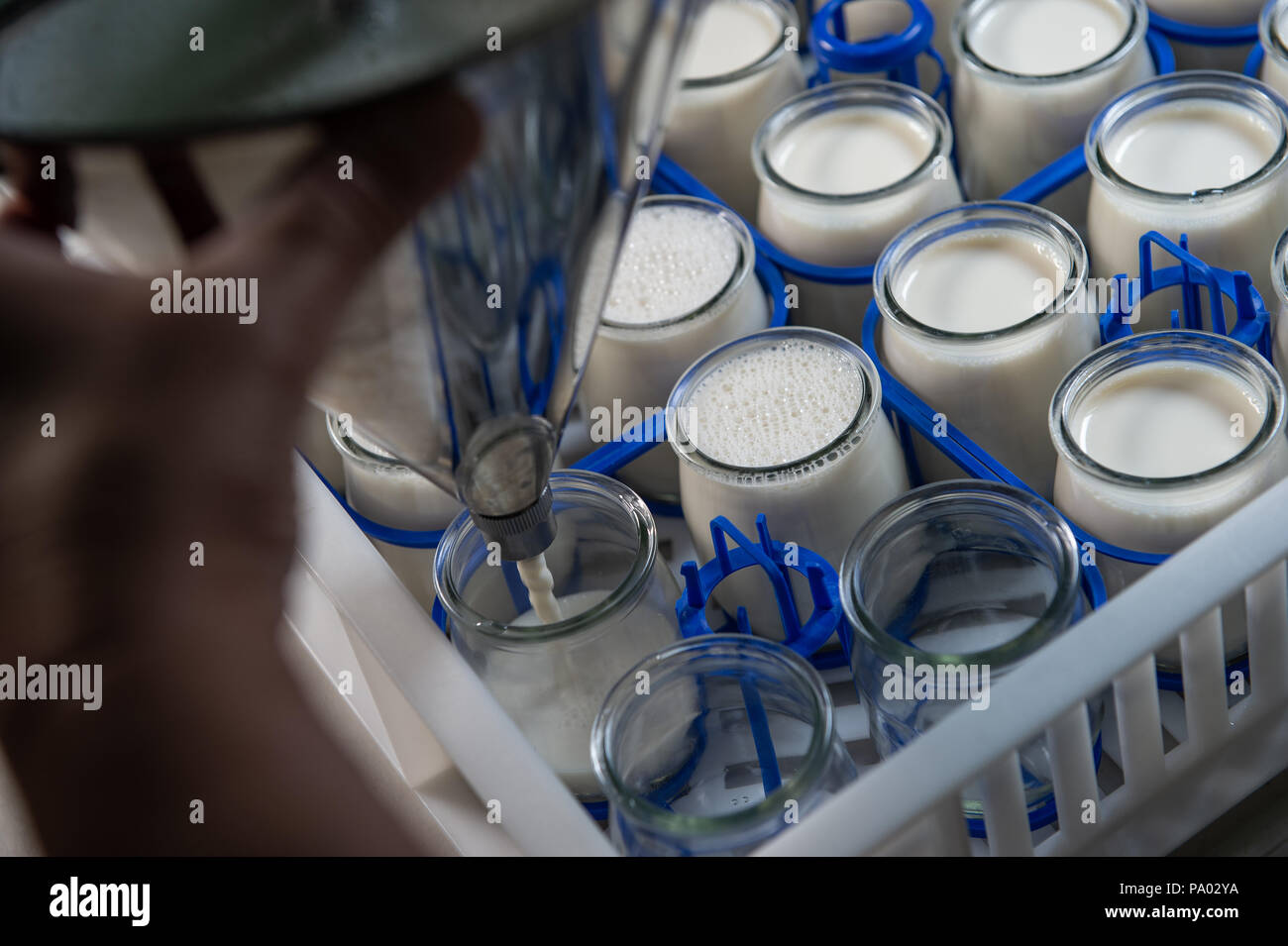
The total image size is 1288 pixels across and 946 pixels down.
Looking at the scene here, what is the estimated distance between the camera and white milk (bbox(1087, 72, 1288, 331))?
0.62 metres

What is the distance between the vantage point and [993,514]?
0.53 metres

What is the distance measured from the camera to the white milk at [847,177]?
2.24 ft

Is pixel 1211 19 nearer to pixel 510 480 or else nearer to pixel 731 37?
pixel 731 37

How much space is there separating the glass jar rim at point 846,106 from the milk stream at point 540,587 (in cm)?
27

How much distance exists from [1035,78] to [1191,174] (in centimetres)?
9

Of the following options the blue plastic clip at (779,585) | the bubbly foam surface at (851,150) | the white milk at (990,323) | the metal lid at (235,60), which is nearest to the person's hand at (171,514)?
the metal lid at (235,60)

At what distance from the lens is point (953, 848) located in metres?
0.44

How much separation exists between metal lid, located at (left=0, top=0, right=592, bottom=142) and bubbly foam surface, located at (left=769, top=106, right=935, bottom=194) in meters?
0.42

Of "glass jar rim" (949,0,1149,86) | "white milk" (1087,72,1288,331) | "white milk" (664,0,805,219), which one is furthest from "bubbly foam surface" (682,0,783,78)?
"white milk" (1087,72,1288,331)

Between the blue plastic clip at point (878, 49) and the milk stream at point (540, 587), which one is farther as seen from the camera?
the blue plastic clip at point (878, 49)

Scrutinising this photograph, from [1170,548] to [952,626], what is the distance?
9 cm

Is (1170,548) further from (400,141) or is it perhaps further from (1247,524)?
(400,141)

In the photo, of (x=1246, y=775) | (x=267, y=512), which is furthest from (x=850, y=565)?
(x=267, y=512)

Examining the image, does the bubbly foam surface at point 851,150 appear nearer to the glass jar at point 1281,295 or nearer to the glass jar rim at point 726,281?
the glass jar rim at point 726,281
